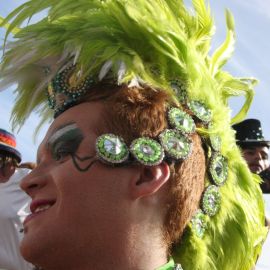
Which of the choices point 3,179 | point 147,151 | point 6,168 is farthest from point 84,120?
point 6,168

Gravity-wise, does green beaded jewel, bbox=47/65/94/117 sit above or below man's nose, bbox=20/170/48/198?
above

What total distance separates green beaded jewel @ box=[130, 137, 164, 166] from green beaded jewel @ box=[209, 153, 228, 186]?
1.09 feet

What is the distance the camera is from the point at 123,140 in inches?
73.9

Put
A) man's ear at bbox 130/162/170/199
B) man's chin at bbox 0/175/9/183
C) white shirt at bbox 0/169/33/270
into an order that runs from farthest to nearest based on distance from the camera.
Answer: man's chin at bbox 0/175/9/183 < white shirt at bbox 0/169/33/270 < man's ear at bbox 130/162/170/199

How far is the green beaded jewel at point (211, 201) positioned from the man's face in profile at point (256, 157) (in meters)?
1.74

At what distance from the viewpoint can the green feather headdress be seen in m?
2.02

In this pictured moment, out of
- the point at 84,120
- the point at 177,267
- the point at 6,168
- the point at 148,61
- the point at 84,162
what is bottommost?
the point at 6,168

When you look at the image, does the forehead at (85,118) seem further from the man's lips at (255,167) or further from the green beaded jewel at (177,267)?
the man's lips at (255,167)

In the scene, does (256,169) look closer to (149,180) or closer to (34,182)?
(149,180)

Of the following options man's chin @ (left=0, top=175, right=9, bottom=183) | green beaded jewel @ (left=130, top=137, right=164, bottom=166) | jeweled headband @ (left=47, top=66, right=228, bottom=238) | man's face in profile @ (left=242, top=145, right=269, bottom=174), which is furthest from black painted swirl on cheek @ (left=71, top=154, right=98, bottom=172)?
man's chin @ (left=0, top=175, right=9, bottom=183)

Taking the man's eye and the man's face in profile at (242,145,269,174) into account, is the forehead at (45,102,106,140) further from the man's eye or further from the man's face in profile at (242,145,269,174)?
the man's face in profile at (242,145,269,174)

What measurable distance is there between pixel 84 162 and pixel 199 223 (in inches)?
21.3

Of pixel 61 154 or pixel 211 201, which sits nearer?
pixel 61 154

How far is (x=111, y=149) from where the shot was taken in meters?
1.83
